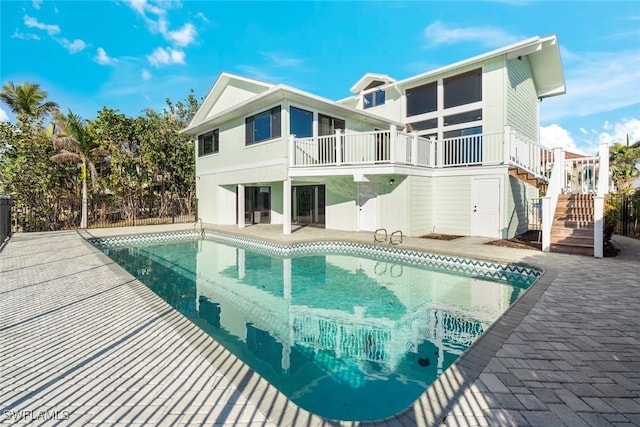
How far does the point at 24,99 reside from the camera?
52.6 ft

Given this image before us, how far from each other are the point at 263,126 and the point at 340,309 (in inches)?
362

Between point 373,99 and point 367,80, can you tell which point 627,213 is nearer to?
point 373,99

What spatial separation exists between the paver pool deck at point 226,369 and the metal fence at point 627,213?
7.81 meters

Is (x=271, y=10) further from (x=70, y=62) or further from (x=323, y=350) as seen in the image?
(x=323, y=350)

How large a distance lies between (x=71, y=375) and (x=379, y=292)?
5.03m

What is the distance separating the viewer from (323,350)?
4176 millimetres

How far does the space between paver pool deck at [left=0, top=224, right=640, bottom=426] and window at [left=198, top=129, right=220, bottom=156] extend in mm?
11791

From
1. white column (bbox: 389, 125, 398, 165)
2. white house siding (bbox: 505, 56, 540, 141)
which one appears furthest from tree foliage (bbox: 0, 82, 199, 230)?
white house siding (bbox: 505, 56, 540, 141)

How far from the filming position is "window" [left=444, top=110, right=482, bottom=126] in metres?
11.9

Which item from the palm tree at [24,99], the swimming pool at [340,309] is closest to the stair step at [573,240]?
the swimming pool at [340,309]

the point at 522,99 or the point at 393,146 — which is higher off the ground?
the point at 522,99

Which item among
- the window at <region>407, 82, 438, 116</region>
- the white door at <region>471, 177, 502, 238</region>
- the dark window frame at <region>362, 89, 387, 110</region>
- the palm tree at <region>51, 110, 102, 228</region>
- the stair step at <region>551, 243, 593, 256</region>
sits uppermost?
the dark window frame at <region>362, 89, 387, 110</region>

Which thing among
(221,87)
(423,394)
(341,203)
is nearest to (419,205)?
(341,203)

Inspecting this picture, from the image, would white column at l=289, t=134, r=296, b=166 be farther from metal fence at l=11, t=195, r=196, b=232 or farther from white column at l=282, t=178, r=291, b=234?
metal fence at l=11, t=195, r=196, b=232
